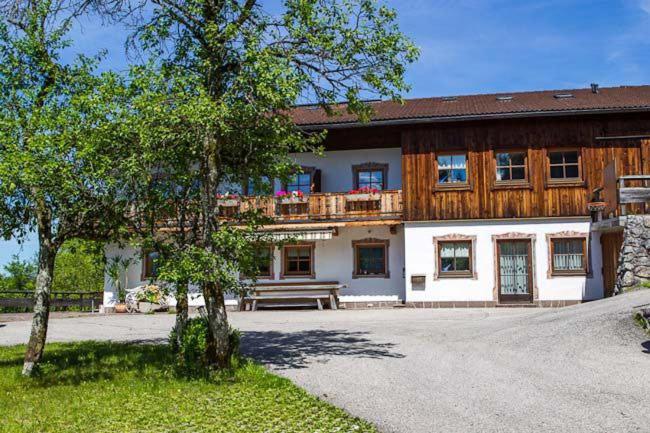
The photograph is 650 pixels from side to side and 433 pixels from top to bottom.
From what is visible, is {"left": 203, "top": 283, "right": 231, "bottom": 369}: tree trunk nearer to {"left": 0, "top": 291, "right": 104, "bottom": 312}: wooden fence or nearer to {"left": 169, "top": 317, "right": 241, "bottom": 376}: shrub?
{"left": 169, "top": 317, "right": 241, "bottom": 376}: shrub

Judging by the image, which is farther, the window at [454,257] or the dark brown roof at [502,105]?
the window at [454,257]

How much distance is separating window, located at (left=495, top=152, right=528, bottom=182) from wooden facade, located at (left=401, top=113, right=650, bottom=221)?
182mm

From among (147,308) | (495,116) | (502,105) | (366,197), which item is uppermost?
(502,105)

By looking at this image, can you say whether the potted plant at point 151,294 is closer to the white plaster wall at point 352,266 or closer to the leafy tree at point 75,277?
the white plaster wall at point 352,266

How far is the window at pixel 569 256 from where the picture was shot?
20812mm

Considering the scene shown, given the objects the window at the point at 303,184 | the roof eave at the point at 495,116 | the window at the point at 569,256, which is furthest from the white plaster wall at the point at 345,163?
the window at the point at 569,256

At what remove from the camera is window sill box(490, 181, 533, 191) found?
69.7ft

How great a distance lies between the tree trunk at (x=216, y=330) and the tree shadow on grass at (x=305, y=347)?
112 cm

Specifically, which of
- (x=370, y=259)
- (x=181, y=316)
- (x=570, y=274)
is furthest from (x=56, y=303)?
(x=570, y=274)

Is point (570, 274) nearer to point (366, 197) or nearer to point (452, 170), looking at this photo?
point (452, 170)

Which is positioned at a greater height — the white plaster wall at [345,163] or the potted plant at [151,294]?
the white plaster wall at [345,163]

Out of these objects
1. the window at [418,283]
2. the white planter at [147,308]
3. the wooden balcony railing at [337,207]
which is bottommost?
the white planter at [147,308]

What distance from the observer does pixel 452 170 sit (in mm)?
21812

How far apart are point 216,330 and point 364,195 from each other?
13.5m
